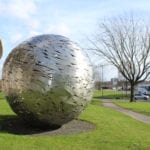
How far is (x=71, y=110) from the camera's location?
12.0 meters

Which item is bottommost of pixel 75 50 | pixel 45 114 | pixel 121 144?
pixel 121 144

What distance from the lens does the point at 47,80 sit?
11438 millimetres

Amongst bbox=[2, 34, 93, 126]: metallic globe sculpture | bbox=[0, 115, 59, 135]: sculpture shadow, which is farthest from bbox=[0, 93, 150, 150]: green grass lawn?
bbox=[2, 34, 93, 126]: metallic globe sculpture

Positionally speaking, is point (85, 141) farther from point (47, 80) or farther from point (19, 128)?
point (19, 128)

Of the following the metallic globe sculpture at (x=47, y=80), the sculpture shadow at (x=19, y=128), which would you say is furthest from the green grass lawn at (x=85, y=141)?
the metallic globe sculpture at (x=47, y=80)

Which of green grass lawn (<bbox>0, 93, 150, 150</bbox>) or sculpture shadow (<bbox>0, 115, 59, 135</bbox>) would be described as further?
sculpture shadow (<bbox>0, 115, 59, 135</bbox>)

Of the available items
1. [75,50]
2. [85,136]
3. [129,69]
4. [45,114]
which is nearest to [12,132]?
[45,114]

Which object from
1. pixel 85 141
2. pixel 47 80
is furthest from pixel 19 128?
pixel 85 141

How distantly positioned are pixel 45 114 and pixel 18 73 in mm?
1382

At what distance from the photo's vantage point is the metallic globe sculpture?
11.5 m

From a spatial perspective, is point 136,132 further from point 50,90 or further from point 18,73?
point 18,73

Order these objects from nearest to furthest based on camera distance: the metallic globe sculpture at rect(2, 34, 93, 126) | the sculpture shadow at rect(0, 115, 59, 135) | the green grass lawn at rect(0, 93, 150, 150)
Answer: the green grass lawn at rect(0, 93, 150, 150) < the metallic globe sculpture at rect(2, 34, 93, 126) < the sculpture shadow at rect(0, 115, 59, 135)

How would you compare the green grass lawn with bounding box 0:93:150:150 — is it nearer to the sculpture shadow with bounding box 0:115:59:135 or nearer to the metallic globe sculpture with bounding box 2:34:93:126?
the sculpture shadow with bounding box 0:115:59:135

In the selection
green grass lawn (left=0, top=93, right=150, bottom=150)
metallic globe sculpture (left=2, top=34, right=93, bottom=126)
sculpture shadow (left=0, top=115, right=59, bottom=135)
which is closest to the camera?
green grass lawn (left=0, top=93, right=150, bottom=150)
